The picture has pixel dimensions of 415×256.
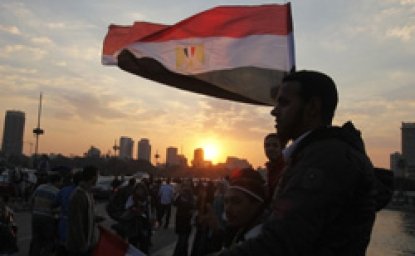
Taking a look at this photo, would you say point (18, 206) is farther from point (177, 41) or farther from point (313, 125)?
point (313, 125)

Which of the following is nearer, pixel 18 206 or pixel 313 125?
pixel 313 125

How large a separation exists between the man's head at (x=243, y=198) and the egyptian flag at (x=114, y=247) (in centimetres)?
146

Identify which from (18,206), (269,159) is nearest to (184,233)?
(269,159)

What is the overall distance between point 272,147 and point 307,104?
2504 mm

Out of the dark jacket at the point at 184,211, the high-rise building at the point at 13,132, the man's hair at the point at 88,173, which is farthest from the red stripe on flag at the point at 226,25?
the high-rise building at the point at 13,132

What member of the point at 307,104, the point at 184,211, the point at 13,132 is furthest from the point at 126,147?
the point at 307,104

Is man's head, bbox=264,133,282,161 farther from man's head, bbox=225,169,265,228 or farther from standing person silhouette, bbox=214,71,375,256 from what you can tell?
standing person silhouette, bbox=214,71,375,256

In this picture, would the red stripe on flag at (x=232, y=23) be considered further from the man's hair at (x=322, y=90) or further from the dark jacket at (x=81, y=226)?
the man's hair at (x=322, y=90)

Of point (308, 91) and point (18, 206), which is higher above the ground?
point (308, 91)

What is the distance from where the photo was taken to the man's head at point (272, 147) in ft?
14.3

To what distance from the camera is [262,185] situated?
11.7ft

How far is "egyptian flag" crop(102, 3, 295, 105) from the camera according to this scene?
5262 mm

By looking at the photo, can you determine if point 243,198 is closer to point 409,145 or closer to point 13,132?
point 409,145

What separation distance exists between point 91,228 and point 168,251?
278 inches
